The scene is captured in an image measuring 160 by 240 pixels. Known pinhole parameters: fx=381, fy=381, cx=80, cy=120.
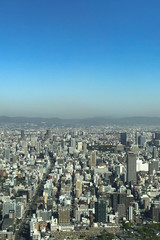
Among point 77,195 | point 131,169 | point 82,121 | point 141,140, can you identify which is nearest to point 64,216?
point 77,195

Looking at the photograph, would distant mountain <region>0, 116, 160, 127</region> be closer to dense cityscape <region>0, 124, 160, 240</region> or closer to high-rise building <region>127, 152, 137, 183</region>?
dense cityscape <region>0, 124, 160, 240</region>

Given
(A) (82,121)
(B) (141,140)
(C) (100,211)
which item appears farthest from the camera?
(A) (82,121)

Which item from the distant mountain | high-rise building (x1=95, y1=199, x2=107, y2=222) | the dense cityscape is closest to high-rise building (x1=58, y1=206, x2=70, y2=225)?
the dense cityscape

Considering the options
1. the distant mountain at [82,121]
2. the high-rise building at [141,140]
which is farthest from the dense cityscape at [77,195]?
the distant mountain at [82,121]

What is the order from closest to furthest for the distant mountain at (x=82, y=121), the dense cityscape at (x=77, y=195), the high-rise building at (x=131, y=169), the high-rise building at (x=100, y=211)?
the dense cityscape at (x=77, y=195) → the high-rise building at (x=100, y=211) → the high-rise building at (x=131, y=169) → the distant mountain at (x=82, y=121)

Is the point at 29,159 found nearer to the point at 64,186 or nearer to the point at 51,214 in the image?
the point at 64,186

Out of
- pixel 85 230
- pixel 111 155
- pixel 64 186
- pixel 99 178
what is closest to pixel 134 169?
pixel 99 178

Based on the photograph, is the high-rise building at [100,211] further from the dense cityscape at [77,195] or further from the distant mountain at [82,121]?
the distant mountain at [82,121]

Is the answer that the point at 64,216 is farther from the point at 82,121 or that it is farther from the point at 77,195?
the point at 82,121
